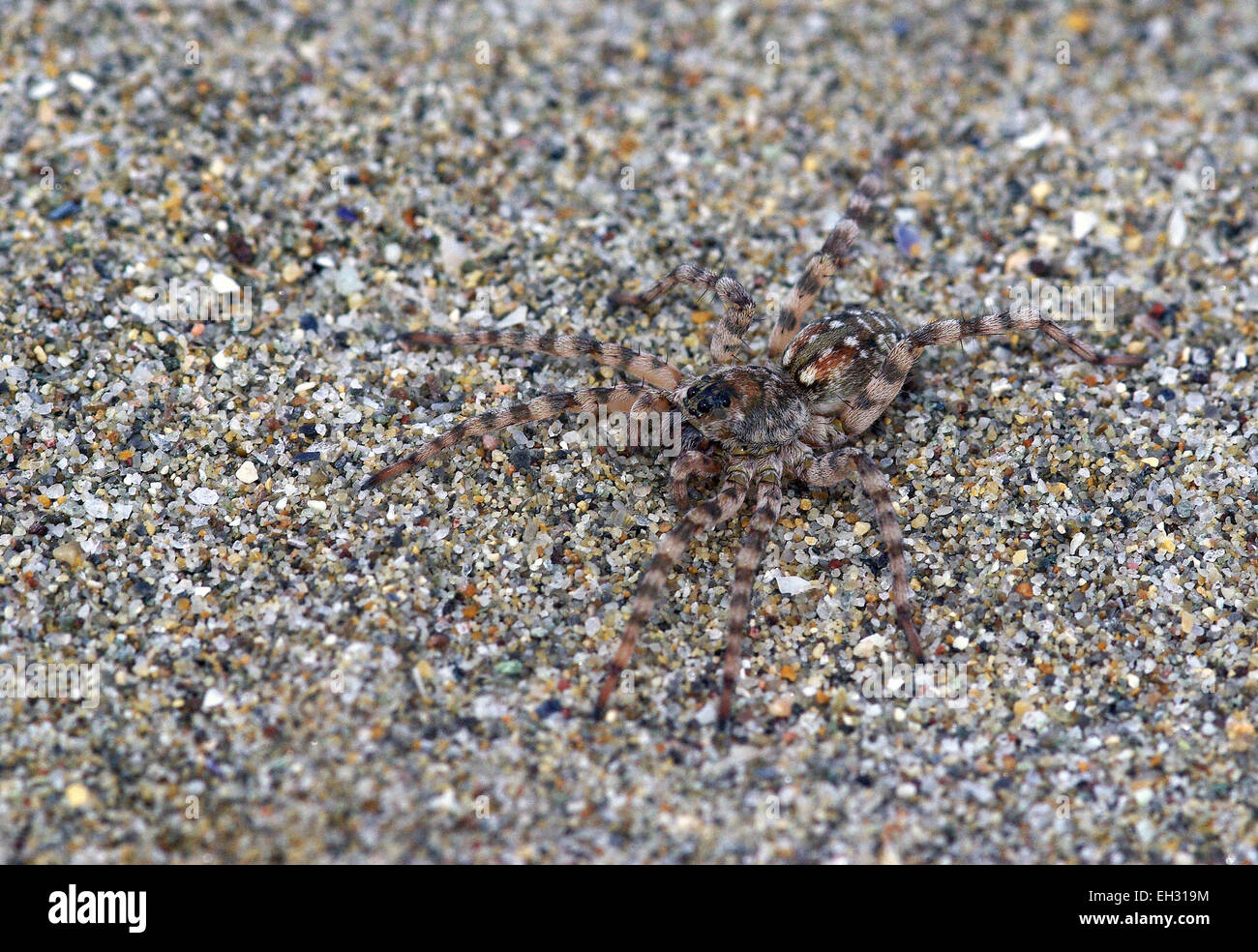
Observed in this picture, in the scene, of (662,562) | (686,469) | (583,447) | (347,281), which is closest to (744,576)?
(662,562)

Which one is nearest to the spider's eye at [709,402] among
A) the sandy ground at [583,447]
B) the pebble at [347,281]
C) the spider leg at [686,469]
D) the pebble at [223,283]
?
the spider leg at [686,469]

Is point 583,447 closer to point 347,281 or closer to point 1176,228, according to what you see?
point 347,281

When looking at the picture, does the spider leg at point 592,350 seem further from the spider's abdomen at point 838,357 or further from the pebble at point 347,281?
the pebble at point 347,281

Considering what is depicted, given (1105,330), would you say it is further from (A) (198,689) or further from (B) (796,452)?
(A) (198,689)

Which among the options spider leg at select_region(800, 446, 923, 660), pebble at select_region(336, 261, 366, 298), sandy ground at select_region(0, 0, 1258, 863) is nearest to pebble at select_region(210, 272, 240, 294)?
sandy ground at select_region(0, 0, 1258, 863)

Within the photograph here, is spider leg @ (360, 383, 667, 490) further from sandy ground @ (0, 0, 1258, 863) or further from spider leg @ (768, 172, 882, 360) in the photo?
spider leg @ (768, 172, 882, 360)
